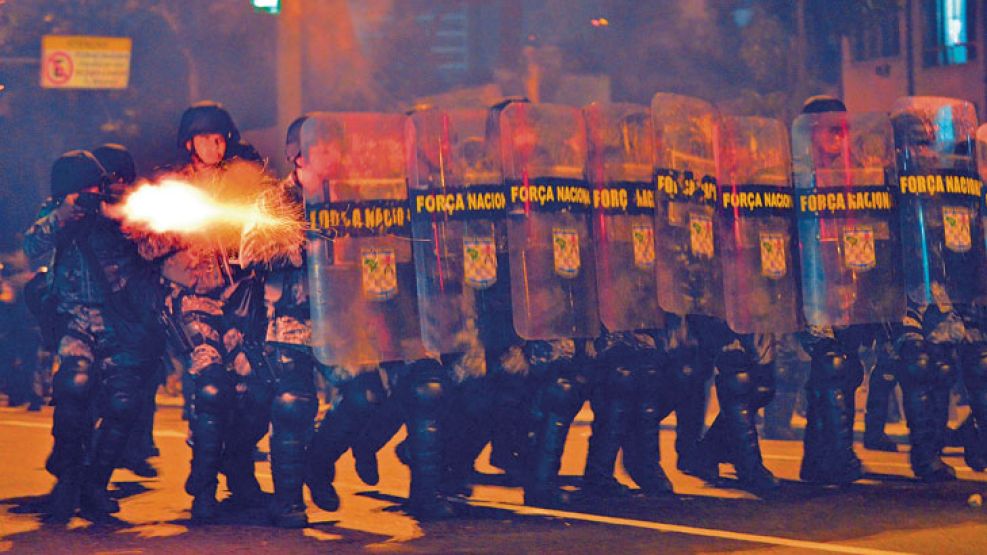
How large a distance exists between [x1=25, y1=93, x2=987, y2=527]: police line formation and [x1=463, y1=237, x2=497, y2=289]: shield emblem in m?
0.01

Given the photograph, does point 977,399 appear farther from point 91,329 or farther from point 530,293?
point 91,329

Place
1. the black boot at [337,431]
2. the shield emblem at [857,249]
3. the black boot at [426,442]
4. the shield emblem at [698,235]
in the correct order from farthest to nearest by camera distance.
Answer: the shield emblem at [857,249] → the shield emblem at [698,235] → the black boot at [337,431] → the black boot at [426,442]

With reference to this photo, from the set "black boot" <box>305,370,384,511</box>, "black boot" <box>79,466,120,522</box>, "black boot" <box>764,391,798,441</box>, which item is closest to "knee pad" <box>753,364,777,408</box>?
"black boot" <box>305,370,384,511</box>

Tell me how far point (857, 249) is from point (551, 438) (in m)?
2.22

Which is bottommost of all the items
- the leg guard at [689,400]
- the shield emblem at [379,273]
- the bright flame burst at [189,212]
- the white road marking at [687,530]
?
the white road marking at [687,530]

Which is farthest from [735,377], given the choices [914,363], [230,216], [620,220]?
[230,216]

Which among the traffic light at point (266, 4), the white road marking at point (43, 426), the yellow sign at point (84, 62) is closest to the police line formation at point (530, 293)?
the white road marking at point (43, 426)

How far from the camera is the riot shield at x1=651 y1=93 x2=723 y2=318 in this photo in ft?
31.5

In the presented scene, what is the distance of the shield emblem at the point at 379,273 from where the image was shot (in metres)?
8.70

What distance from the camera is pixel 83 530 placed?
8.52 metres

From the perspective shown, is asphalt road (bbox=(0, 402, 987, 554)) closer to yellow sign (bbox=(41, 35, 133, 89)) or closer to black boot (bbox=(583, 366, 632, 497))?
black boot (bbox=(583, 366, 632, 497))

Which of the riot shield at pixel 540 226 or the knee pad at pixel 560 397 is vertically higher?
the riot shield at pixel 540 226

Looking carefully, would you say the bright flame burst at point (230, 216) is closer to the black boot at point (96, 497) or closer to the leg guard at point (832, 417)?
the black boot at point (96, 497)

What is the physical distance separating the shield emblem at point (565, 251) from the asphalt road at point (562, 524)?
4.31 ft
